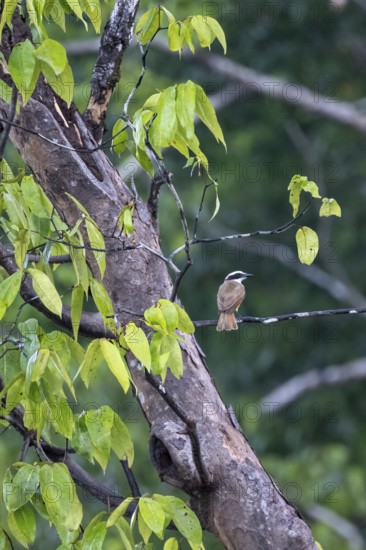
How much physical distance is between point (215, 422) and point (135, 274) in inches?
21.5

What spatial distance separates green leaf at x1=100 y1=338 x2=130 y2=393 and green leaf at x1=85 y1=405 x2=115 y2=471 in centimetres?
20

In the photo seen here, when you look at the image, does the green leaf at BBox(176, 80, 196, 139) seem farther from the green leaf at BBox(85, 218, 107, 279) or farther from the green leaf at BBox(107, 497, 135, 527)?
the green leaf at BBox(107, 497, 135, 527)

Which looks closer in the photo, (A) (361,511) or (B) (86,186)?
(B) (86,186)

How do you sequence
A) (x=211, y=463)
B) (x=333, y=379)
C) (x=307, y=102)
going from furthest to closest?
1. (x=333, y=379)
2. (x=307, y=102)
3. (x=211, y=463)

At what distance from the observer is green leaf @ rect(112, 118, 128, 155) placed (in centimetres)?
345

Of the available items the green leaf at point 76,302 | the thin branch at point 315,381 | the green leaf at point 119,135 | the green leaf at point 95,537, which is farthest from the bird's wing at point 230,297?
the thin branch at point 315,381

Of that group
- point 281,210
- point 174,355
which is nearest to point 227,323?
point 174,355

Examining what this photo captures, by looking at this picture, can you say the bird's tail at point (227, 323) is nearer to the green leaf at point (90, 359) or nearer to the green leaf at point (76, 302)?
the green leaf at point (76, 302)

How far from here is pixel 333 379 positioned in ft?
42.4

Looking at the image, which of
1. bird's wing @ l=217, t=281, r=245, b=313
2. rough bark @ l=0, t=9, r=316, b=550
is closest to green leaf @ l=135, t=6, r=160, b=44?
rough bark @ l=0, t=9, r=316, b=550

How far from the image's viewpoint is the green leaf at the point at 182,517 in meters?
2.86

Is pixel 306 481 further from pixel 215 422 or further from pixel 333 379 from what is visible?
pixel 215 422

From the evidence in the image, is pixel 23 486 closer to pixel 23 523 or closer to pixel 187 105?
pixel 23 523

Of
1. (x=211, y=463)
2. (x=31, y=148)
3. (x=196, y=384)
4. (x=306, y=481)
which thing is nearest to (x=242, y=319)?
(x=196, y=384)
